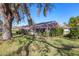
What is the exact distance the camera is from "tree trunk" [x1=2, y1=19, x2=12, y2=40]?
1.88 m

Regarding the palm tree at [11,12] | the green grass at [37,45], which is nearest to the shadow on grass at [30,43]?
the green grass at [37,45]

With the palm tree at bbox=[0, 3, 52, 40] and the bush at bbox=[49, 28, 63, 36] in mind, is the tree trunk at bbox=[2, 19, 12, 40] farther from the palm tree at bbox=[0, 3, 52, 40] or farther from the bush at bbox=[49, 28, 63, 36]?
the bush at bbox=[49, 28, 63, 36]

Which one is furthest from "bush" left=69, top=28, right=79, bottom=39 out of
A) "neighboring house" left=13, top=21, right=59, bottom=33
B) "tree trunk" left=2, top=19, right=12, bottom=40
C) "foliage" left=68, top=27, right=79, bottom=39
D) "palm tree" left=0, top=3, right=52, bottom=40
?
"tree trunk" left=2, top=19, right=12, bottom=40

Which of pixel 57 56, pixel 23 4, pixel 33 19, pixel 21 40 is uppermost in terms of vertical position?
pixel 23 4

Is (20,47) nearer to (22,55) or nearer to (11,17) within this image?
(22,55)

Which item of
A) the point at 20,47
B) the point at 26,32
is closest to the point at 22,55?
the point at 20,47

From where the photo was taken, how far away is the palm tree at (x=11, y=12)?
188 cm

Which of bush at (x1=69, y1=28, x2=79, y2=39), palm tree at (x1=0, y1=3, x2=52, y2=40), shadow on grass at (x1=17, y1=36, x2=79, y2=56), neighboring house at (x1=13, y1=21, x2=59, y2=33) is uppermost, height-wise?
palm tree at (x1=0, y1=3, x2=52, y2=40)

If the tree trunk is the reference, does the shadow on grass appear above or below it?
below

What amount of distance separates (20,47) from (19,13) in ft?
0.94

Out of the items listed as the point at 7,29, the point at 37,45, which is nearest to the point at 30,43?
the point at 37,45

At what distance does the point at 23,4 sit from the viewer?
74.0 inches

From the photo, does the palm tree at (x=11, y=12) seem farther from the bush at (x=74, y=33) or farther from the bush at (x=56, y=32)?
the bush at (x=74, y=33)

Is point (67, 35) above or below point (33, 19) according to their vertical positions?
below
